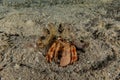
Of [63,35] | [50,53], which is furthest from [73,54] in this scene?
[63,35]

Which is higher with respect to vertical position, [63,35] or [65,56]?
[63,35]

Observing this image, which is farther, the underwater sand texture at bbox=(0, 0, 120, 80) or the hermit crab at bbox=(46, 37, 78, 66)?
the hermit crab at bbox=(46, 37, 78, 66)

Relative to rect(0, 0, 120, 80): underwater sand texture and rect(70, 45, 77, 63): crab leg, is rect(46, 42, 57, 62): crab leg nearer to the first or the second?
rect(0, 0, 120, 80): underwater sand texture

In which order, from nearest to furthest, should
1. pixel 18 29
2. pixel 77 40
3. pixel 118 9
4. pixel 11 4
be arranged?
pixel 77 40 → pixel 18 29 → pixel 118 9 → pixel 11 4

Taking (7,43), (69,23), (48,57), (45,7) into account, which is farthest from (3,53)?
(45,7)

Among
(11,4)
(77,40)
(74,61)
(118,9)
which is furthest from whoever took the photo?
(11,4)

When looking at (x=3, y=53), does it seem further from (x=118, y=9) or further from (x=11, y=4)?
(x=118, y=9)

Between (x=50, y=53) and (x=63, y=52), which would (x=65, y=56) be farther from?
(x=50, y=53)

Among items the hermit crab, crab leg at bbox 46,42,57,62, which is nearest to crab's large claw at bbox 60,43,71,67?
the hermit crab

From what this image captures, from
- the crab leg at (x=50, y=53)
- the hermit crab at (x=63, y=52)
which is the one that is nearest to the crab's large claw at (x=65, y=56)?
the hermit crab at (x=63, y=52)
